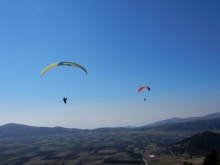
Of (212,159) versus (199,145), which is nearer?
(212,159)

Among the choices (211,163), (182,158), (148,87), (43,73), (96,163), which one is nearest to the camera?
(43,73)

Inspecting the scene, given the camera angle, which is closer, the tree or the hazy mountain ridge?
the tree

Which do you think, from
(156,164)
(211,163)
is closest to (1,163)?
(156,164)

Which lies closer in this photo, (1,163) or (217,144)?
(217,144)

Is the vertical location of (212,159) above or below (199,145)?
below

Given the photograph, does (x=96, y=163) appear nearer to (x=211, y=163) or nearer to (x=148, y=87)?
(x=148, y=87)

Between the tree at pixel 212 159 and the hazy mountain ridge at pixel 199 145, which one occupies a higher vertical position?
the hazy mountain ridge at pixel 199 145

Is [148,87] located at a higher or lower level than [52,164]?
higher

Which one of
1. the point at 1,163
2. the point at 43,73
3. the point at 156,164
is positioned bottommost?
the point at 156,164

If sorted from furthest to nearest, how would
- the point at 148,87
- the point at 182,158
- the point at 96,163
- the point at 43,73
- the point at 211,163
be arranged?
the point at 96,163 → the point at 182,158 → the point at 148,87 → the point at 211,163 → the point at 43,73

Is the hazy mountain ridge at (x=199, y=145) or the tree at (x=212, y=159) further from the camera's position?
the hazy mountain ridge at (x=199, y=145)

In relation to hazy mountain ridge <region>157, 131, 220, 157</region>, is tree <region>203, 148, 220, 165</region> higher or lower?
lower
